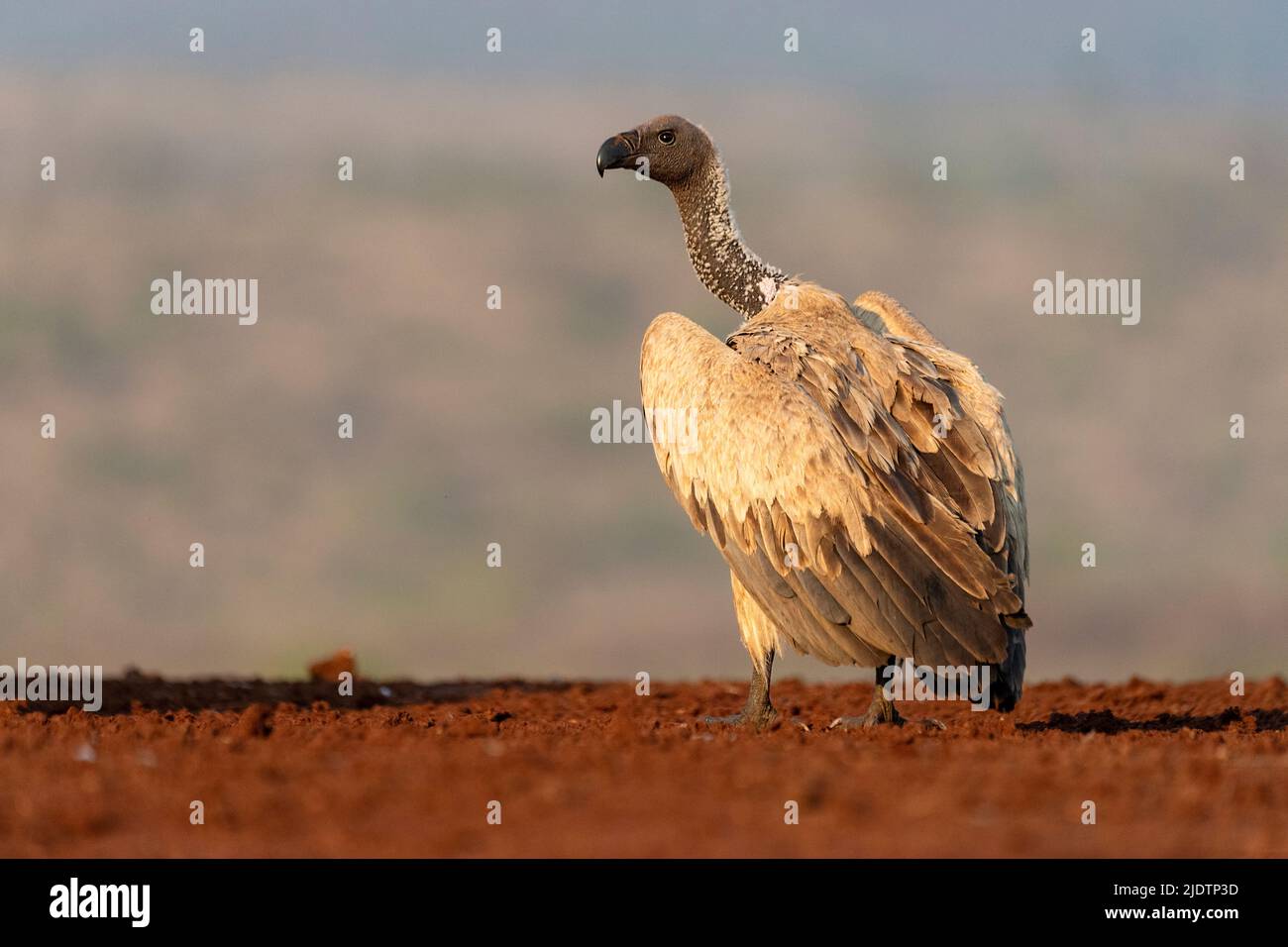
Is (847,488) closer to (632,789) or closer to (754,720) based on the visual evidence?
(754,720)

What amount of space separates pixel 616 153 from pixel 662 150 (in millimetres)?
411

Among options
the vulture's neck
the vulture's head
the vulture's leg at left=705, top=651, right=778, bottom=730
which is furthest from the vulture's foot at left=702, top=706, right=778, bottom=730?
the vulture's head

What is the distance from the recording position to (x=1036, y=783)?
7312 mm

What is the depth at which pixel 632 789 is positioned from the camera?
713 cm

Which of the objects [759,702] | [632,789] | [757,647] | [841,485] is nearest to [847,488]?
[841,485]

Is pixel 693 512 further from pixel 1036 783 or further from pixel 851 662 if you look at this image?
pixel 1036 783

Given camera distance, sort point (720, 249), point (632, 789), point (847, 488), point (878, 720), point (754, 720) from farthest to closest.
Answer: point (720, 249), point (754, 720), point (878, 720), point (847, 488), point (632, 789)

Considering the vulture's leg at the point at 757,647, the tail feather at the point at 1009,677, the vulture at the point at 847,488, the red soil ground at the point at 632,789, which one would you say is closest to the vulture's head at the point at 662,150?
the vulture at the point at 847,488

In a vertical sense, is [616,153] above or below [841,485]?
above

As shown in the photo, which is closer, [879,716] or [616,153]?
[879,716]

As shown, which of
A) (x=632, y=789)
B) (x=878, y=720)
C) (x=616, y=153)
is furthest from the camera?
(x=616, y=153)

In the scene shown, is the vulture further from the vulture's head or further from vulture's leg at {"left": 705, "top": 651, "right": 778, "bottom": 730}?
A: the vulture's head

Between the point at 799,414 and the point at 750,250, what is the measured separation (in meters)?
3.43

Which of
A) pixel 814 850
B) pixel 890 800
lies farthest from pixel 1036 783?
pixel 814 850
